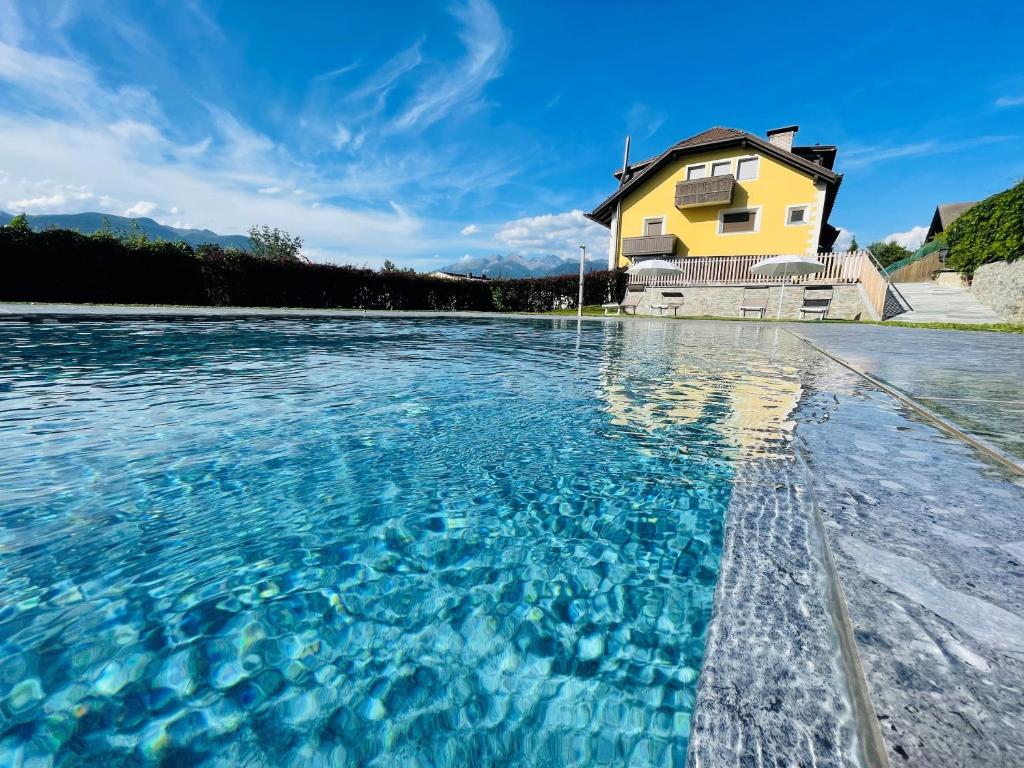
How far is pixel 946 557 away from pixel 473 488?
1861 millimetres

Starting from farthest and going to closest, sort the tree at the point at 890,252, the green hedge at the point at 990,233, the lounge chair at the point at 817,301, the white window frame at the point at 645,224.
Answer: the tree at the point at 890,252 → the white window frame at the point at 645,224 → the lounge chair at the point at 817,301 → the green hedge at the point at 990,233

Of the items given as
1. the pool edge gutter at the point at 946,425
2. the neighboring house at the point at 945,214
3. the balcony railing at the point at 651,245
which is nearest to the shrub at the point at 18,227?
the pool edge gutter at the point at 946,425

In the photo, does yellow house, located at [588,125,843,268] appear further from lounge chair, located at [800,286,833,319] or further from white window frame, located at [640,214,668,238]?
lounge chair, located at [800,286,833,319]

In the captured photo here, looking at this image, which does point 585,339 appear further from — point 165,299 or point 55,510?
point 165,299

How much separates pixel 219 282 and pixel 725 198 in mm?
25355

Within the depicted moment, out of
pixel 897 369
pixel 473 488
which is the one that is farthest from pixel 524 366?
pixel 897 369

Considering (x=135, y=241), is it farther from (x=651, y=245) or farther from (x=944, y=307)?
(x=944, y=307)

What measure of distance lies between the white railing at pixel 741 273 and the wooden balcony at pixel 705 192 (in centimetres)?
512

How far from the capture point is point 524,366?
20.5 ft

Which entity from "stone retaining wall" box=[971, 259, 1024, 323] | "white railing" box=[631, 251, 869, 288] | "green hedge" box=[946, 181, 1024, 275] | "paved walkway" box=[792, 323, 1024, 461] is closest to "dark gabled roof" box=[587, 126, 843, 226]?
"white railing" box=[631, 251, 869, 288]

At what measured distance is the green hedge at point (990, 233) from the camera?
1547cm

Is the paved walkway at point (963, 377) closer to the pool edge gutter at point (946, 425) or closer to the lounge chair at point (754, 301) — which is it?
the pool edge gutter at point (946, 425)

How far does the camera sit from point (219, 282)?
18297 mm

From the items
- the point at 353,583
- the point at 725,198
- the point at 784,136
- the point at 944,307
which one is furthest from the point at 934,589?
the point at 784,136
